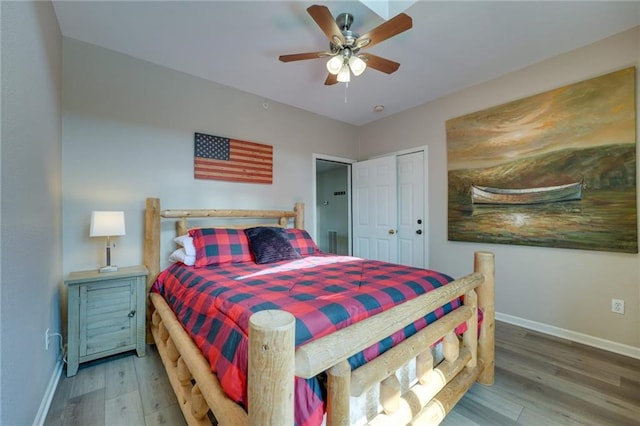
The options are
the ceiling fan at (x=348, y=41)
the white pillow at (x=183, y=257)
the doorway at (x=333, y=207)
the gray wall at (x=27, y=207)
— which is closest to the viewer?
the gray wall at (x=27, y=207)

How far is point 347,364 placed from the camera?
949mm

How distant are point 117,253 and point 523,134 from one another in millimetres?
4157

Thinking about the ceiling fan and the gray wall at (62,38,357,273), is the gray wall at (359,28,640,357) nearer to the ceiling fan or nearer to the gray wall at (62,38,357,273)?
the ceiling fan

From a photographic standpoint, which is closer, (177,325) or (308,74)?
(177,325)

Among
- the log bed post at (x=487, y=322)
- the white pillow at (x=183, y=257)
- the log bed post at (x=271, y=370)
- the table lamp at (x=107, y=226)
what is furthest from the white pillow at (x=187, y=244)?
the log bed post at (x=487, y=322)

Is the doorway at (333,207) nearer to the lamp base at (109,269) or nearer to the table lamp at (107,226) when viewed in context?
the table lamp at (107,226)

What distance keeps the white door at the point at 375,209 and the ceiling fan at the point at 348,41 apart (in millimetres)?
1888

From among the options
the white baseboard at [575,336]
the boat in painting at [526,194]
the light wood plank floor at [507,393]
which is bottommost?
the light wood plank floor at [507,393]

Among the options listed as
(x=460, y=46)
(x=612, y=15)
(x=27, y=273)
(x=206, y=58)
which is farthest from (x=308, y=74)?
(x=27, y=273)

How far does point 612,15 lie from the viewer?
203cm

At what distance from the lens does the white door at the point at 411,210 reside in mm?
3604

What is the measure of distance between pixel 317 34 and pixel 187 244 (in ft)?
7.16

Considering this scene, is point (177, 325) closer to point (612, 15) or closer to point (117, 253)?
point (117, 253)

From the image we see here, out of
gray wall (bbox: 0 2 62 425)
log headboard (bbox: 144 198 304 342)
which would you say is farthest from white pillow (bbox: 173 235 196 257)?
gray wall (bbox: 0 2 62 425)
